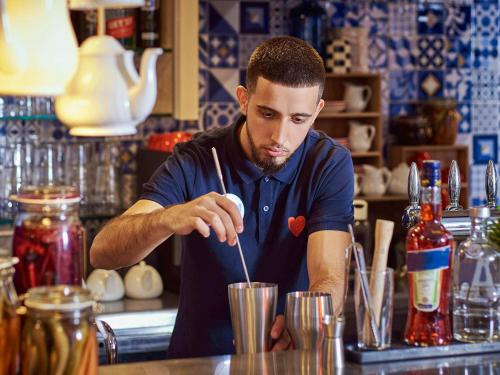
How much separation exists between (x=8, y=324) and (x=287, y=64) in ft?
3.85

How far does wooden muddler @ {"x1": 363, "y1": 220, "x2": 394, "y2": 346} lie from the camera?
1820 millimetres

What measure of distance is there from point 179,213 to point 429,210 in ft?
1.61

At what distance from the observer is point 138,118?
1.41 metres

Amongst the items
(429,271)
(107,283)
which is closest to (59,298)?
(429,271)

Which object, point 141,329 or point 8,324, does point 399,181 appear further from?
point 8,324

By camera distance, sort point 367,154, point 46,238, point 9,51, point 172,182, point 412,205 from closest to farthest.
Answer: point 9,51 < point 46,238 < point 412,205 < point 172,182 < point 367,154

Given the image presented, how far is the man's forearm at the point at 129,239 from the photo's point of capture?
2188 mm

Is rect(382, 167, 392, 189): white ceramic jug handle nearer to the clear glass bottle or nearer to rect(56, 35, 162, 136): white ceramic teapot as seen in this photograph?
the clear glass bottle

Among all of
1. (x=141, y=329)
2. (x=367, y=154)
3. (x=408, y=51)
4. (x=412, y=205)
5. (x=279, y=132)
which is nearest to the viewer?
(x=412, y=205)

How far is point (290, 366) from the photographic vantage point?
1775 millimetres

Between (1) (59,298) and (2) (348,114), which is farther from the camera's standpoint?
(2) (348,114)

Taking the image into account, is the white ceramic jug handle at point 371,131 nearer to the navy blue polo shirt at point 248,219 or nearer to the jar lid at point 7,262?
the navy blue polo shirt at point 248,219

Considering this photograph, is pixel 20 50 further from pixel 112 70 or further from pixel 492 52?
pixel 492 52

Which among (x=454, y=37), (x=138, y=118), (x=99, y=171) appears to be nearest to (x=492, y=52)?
(x=454, y=37)
